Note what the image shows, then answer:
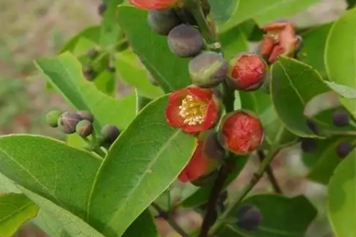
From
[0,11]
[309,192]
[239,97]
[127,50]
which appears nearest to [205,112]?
[239,97]

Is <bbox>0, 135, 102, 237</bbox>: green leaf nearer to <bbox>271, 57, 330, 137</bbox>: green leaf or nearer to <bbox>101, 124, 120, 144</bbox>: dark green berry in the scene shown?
<bbox>101, 124, 120, 144</bbox>: dark green berry

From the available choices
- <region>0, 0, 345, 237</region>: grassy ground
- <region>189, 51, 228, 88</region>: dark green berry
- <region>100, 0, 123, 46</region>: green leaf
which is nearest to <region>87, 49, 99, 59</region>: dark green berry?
<region>100, 0, 123, 46</region>: green leaf

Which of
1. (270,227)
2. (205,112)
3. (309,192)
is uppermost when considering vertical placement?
(205,112)

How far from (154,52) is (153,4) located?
0.17 m

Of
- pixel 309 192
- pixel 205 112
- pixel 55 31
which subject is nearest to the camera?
pixel 205 112

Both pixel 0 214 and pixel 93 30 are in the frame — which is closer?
pixel 0 214

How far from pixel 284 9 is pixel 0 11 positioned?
2.66 meters

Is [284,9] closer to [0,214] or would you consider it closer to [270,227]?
[270,227]

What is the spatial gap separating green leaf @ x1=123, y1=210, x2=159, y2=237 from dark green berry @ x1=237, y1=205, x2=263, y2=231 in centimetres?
20

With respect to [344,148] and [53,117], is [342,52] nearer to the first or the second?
[344,148]

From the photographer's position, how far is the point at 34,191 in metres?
0.70

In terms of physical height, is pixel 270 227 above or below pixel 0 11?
above

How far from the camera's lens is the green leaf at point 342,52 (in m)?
0.87

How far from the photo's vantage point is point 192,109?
710 millimetres
